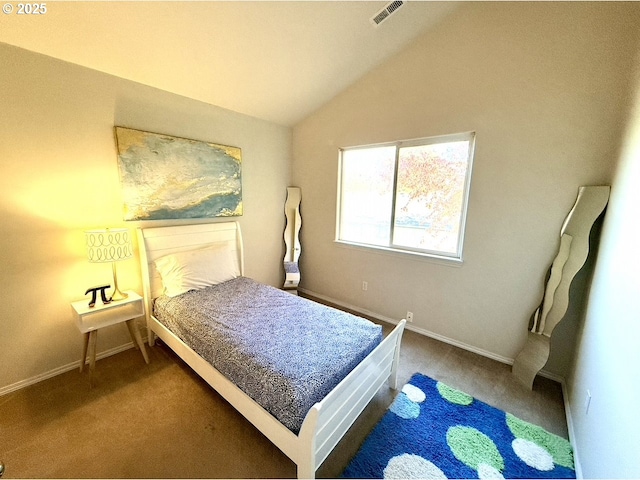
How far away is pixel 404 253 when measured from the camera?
9.21 ft

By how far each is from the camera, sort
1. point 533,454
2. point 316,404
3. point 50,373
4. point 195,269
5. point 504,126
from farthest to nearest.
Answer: point 195,269 < point 504,126 < point 50,373 < point 533,454 < point 316,404

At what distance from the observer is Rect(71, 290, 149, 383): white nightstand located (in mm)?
1892

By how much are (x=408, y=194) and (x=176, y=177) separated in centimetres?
251

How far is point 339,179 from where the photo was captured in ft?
10.7

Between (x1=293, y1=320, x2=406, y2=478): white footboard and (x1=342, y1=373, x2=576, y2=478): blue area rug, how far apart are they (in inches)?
7.7

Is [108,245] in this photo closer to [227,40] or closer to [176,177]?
[176,177]

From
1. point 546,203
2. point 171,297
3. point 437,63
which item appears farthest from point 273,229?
point 546,203

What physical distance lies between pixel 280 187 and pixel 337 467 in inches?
122

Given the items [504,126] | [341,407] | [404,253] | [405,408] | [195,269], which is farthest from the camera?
[404,253]

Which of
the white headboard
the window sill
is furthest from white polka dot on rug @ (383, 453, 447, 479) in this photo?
the white headboard

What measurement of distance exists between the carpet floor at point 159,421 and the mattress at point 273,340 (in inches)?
14.5

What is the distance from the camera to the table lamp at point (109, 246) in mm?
1867

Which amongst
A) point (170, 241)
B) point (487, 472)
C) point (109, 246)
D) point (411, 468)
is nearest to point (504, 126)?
point (487, 472)

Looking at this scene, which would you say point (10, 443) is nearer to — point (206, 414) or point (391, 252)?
point (206, 414)
